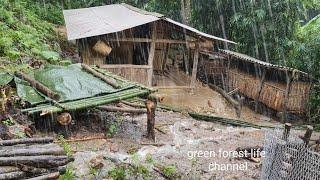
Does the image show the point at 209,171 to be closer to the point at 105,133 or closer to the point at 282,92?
the point at 105,133

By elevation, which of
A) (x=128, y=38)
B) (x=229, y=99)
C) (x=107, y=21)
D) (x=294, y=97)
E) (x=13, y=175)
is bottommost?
(x=229, y=99)

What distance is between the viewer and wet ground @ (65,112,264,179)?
8.16 metres

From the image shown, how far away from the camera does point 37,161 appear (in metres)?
4.95

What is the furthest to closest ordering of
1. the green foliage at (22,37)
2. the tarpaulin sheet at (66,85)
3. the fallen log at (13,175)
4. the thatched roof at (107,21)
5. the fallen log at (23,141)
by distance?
the thatched roof at (107,21)
the green foliage at (22,37)
the tarpaulin sheet at (66,85)
the fallen log at (23,141)
the fallen log at (13,175)

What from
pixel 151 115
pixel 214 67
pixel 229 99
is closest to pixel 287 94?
pixel 229 99

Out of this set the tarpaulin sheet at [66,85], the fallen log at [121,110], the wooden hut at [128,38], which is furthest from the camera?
the wooden hut at [128,38]

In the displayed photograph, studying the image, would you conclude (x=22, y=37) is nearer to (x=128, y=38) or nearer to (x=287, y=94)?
(x=128, y=38)

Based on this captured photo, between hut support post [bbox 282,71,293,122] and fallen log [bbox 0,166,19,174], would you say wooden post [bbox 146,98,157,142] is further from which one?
hut support post [bbox 282,71,293,122]

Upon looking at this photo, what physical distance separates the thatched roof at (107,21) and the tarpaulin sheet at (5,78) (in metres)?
3.92

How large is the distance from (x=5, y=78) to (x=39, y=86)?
3.86ft

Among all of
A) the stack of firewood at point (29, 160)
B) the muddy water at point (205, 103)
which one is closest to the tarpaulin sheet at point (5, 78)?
the stack of firewood at point (29, 160)

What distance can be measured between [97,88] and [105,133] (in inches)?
49.2

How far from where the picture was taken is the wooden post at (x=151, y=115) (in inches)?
389

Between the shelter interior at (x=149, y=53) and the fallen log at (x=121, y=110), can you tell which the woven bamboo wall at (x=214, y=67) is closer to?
the shelter interior at (x=149, y=53)
